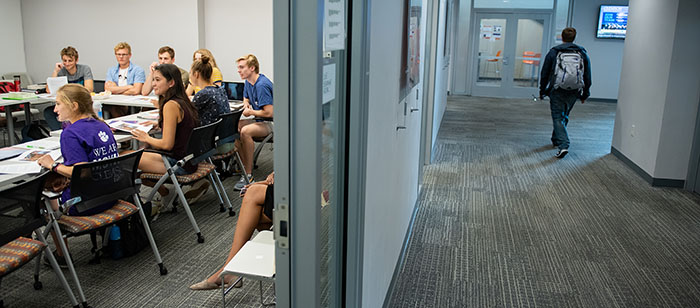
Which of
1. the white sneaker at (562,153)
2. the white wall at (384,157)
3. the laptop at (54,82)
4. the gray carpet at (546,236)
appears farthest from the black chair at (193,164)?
the white sneaker at (562,153)

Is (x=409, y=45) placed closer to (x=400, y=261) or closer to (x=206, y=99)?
(x=400, y=261)

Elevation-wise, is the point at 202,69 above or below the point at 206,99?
above

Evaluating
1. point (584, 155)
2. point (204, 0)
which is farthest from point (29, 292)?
point (584, 155)

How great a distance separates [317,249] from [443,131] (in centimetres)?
730

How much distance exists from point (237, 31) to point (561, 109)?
4474 mm

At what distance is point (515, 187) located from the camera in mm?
5457

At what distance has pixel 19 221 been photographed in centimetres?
252

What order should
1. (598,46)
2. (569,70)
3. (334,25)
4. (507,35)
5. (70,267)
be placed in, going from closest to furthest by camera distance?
(334,25), (70,267), (569,70), (598,46), (507,35)

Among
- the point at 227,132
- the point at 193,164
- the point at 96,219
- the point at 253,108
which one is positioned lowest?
the point at 96,219

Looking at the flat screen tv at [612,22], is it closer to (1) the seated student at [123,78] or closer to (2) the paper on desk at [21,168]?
(1) the seated student at [123,78]

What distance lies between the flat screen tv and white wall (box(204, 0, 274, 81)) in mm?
8354

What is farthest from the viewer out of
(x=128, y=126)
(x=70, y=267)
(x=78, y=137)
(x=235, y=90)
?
(x=235, y=90)

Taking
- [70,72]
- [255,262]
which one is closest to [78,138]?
[255,262]

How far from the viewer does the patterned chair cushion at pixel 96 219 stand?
3004mm
